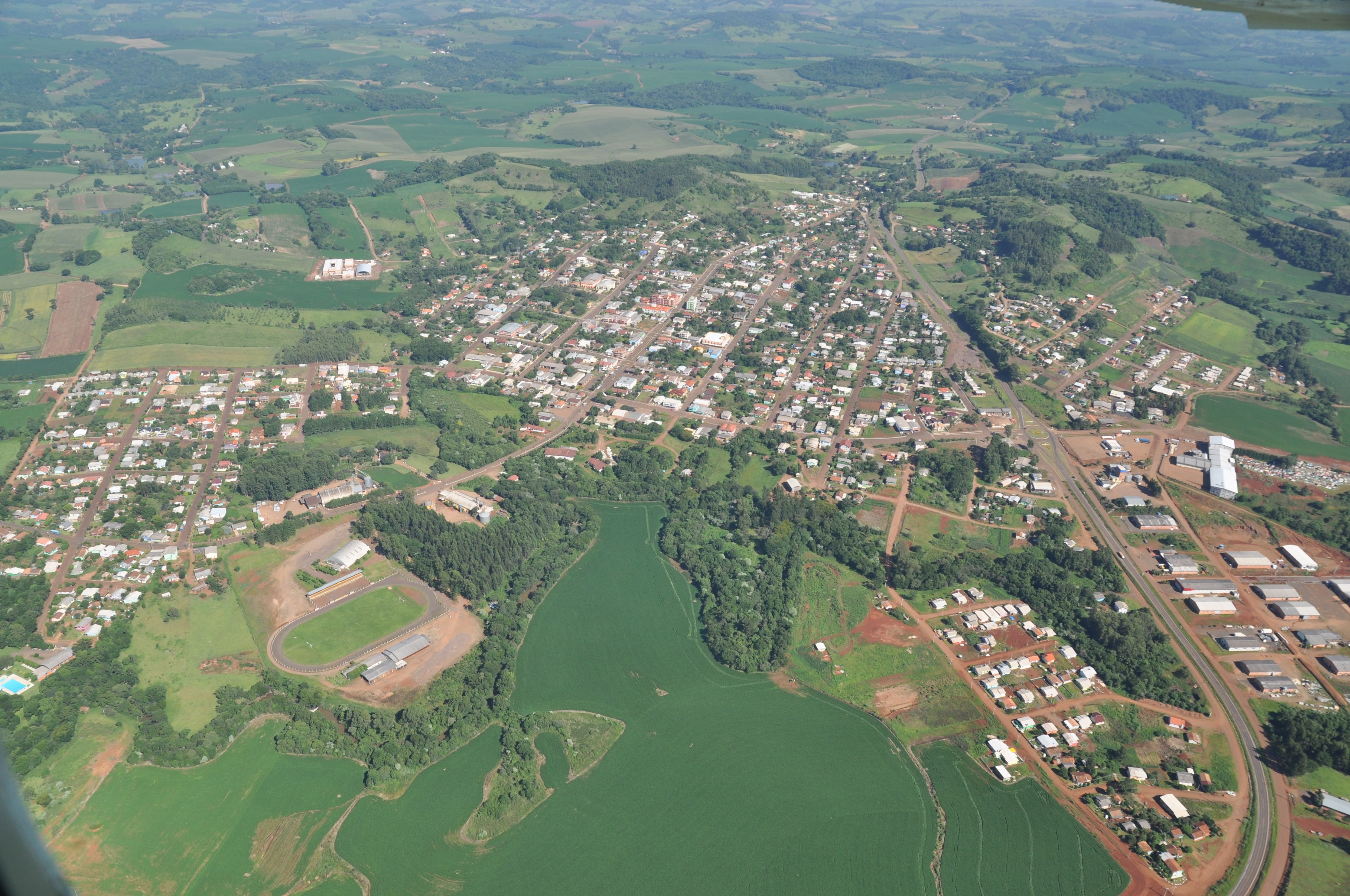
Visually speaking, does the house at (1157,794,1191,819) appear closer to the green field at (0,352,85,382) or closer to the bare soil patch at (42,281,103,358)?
the green field at (0,352,85,382)

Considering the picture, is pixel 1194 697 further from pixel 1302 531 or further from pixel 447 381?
pixel 447 381

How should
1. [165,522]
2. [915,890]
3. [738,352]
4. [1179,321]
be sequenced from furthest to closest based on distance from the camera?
[1179,321] < [738,352] < [165,522] < [915,890]

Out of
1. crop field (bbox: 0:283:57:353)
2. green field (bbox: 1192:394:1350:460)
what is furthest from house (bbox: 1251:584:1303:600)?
crop field (bbox: 0:283:57:353)

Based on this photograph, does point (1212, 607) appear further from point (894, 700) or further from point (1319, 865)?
point (894, 700)

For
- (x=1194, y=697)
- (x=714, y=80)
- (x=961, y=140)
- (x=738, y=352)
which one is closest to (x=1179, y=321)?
(x=738, y=352)

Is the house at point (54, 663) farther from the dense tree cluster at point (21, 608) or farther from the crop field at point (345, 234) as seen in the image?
the crop field at point (345, 234)

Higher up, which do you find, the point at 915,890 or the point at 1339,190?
the point at 1339,190
